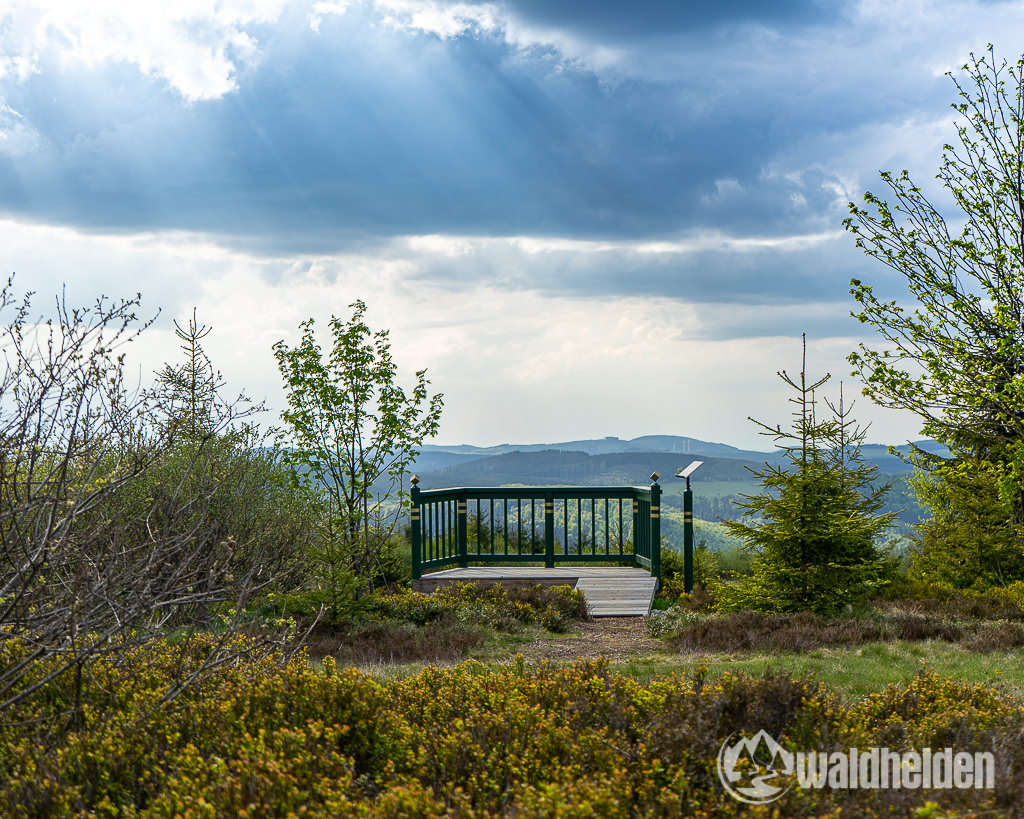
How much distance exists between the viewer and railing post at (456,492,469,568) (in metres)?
12.8

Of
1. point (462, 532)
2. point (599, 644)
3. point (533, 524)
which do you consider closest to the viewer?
point (599, 644)

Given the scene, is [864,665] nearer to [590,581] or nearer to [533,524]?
[590,581]

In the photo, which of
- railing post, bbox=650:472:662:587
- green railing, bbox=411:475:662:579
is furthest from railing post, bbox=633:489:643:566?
railing post, bbox=650:472:662:587

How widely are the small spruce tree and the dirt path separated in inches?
53.9

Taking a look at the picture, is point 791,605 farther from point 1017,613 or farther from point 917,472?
point 917,472

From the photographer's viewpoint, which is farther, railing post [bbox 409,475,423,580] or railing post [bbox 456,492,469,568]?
railing post [bbox 456,492,469,568]

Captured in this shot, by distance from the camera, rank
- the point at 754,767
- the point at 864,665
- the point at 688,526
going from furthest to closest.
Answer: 1. the point at 688,526
2. the point at 864,665
3. the point at 754,767

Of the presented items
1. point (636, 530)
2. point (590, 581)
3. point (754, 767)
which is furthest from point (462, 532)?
point (754, 767)

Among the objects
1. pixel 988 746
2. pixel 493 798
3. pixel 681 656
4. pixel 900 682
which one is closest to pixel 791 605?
pixel 681 656

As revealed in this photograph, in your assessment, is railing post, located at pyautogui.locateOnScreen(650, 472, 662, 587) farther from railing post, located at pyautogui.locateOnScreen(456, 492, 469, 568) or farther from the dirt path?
railing post, located at pyautogui.locateOnScreen(456, 492, 469, 568)

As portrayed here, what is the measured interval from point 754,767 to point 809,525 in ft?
20.9

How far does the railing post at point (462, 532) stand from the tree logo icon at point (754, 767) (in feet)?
31.3

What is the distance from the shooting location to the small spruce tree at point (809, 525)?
8.99m

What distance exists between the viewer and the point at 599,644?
8.26m
